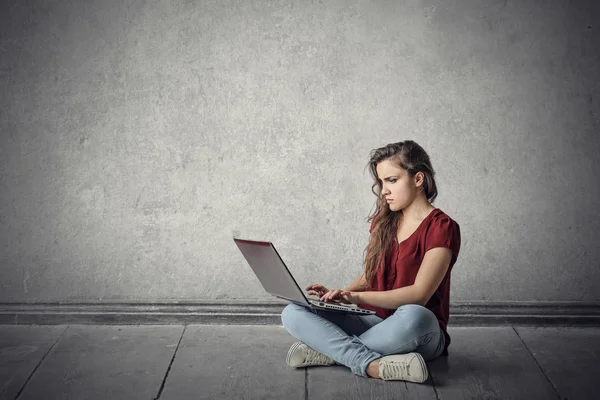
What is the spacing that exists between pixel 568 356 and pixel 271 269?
1.25 m

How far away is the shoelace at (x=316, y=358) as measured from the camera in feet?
8.79

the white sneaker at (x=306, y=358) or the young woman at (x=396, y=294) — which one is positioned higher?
the young woman at (x=396, y=294)

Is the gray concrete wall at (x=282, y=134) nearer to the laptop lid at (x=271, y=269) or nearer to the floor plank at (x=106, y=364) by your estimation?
the floor plank at (x=106, y=364)

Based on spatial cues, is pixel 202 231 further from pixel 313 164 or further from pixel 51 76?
pixel 51 76

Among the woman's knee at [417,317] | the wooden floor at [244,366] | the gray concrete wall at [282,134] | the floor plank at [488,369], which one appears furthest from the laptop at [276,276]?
the gray concrete wall at [282,134]

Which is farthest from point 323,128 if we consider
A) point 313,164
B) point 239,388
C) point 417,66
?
point 239,388

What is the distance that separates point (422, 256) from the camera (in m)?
2.64

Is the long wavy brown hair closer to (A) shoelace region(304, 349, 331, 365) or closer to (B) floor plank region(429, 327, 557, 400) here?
(A) shoelace region(304, 349, 331, 365)

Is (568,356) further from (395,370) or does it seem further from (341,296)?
(341,296)

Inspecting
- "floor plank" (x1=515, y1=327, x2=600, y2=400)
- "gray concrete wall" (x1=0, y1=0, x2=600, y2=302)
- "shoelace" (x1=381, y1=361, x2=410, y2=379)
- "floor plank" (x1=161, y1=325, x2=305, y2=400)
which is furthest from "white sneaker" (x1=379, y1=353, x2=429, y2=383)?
"gray concrete wall" (x1=0, y1=0, x2=600, y2=302)

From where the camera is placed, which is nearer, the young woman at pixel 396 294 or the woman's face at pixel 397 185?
the young woman at pixel 396 294

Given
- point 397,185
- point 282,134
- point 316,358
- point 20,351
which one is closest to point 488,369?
point 316,358

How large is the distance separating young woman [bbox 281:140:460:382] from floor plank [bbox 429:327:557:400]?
0.09 m

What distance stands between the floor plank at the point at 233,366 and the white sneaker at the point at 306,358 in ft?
0.10
